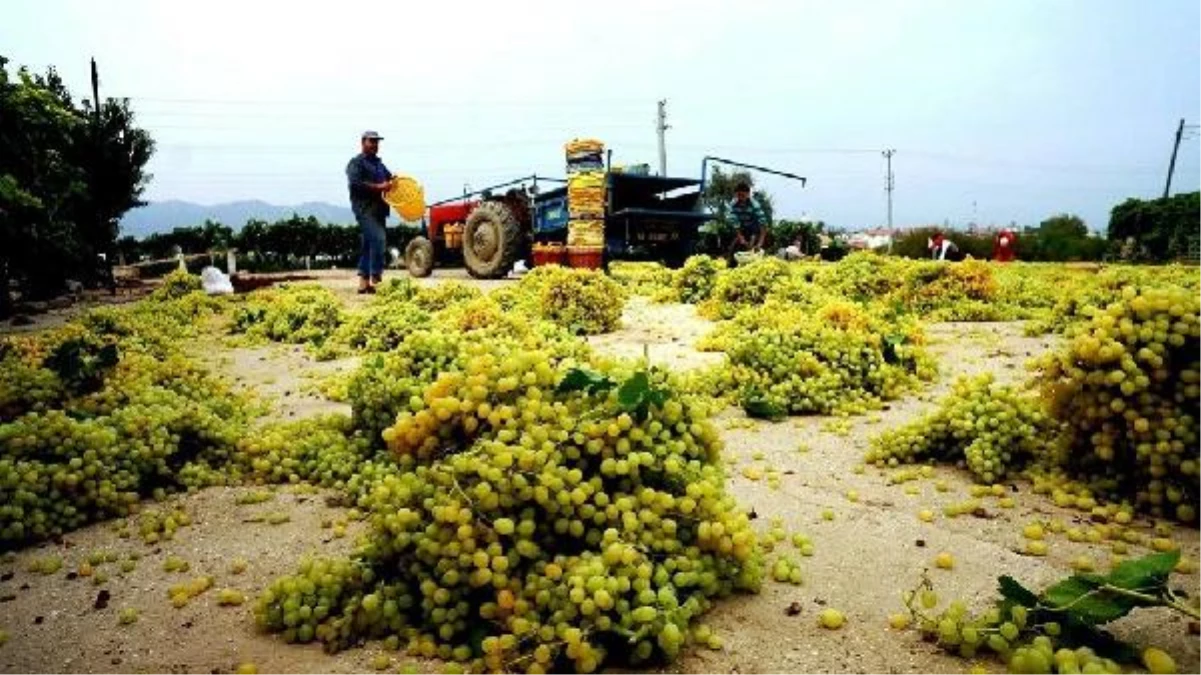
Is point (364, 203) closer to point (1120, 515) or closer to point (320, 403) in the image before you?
point (320, 403)

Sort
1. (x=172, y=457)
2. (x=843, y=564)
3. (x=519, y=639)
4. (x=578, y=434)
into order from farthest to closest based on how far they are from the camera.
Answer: (x=172, y=457)
(x=843, y=564)
(x=578, y=434)
(x=519, y=639)

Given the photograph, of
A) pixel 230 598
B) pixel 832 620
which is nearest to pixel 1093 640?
pixel 832 620

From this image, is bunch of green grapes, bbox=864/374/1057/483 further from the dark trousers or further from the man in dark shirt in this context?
the man in dark shirt

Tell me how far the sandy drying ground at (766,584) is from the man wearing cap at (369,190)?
8494 millimetres

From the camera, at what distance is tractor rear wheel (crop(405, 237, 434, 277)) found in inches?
673

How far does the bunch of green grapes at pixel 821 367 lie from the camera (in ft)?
16.6

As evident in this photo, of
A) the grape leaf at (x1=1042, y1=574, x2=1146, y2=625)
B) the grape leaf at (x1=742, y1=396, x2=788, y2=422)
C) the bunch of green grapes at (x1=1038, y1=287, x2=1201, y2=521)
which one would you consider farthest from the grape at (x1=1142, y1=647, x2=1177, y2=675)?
the grape leaf at (x1=742, y1=396, x2=788, y2=422)

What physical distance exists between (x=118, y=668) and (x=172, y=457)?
1.92 metres

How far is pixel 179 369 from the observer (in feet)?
17.8

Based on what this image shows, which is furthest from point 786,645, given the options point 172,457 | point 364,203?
point 364,203

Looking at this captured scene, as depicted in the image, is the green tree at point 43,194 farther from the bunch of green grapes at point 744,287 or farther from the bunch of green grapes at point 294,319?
the bunch of green grapes at point 744,287

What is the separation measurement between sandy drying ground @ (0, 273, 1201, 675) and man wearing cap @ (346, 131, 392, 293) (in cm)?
849

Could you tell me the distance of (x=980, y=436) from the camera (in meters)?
3.75

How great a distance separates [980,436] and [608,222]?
10021 mm
